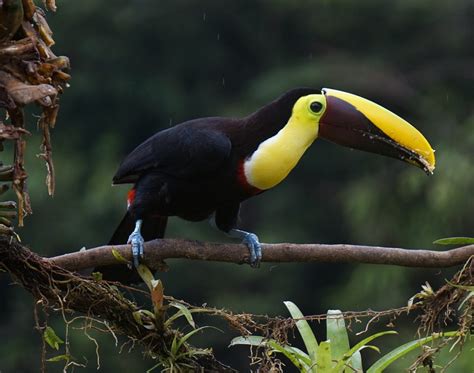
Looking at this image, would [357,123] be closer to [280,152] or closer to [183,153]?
[280,152]

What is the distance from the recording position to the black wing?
2762 mm

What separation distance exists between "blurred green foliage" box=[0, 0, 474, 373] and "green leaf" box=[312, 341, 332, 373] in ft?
21.8

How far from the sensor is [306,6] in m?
12.3

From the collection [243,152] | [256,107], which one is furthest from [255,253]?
[256,107]

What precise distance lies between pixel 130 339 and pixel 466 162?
7.20 m

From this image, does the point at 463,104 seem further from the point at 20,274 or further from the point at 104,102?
the point at 20,274

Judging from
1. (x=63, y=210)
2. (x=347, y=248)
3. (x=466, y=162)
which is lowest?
(x=63, y=210)

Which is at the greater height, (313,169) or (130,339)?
(130,339)

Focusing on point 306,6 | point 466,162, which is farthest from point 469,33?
point 466,162

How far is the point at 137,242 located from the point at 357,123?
54cm

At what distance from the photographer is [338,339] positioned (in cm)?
206

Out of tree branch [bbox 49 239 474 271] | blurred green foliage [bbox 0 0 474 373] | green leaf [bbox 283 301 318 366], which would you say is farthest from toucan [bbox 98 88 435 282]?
blurred green foliage [bbox 0 0 474 373]

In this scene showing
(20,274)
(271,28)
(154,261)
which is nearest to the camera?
(20,274)

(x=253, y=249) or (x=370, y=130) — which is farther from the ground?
(x=370, y=130)
